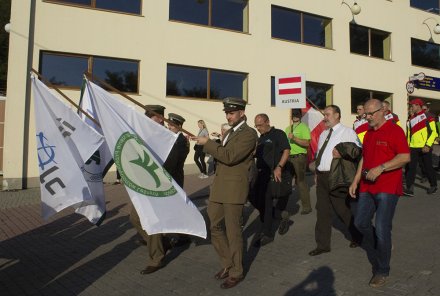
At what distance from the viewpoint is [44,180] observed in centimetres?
488

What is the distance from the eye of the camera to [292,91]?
7.96m

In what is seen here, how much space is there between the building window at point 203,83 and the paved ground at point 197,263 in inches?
280

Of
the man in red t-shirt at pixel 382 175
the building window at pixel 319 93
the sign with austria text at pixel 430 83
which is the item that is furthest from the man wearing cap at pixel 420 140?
the sign with austria text at pixel 430 83

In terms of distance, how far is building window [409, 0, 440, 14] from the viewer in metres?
20.3

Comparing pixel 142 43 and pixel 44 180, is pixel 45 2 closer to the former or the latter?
pixel 142 43

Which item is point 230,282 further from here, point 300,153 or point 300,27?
point 300,27

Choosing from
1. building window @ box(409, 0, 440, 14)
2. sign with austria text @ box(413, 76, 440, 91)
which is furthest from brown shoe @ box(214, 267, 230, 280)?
building window @ box(409, 0, 440, 14)

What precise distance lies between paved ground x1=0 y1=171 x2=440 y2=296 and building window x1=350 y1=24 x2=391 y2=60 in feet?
40.2

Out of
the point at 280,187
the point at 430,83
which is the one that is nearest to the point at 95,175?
the point at 280,187

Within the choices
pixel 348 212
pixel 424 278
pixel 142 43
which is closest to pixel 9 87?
pixel 142 43

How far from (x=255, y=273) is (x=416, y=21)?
64.8 feet

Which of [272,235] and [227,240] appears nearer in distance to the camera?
[227,240]

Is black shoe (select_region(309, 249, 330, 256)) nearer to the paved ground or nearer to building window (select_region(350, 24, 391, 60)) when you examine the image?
the paved ground

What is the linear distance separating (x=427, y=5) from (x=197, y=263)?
21782 millimetres
